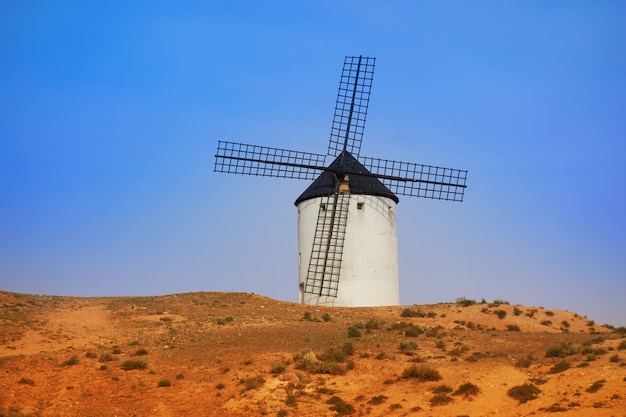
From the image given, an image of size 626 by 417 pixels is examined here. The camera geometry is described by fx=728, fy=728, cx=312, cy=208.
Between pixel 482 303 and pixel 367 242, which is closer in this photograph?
pixel 482 303

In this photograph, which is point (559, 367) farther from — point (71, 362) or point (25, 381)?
point (25, 381)

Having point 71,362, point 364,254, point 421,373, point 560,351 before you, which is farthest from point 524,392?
point 364,254

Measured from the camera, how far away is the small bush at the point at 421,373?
66.8 feet

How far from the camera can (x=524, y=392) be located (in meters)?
18.7

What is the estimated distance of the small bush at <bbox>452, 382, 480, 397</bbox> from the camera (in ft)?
62.7

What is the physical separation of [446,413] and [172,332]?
12.4 meters

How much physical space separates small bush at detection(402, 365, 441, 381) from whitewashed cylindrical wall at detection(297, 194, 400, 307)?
595 inches

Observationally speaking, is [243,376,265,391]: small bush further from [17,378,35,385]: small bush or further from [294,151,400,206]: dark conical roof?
[294,151,400,206]: dark conical roof

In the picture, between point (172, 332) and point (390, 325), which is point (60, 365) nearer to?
point (172, 332)

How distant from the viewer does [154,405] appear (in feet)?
65.9

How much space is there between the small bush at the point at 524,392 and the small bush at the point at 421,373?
7.13 feet

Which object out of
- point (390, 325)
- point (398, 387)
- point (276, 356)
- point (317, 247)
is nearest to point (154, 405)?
point (276, 356)

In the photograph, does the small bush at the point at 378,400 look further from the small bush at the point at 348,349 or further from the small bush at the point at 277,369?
the small bush at the point at 348,349

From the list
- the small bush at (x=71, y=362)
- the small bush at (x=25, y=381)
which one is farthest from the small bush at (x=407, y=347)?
the small bush at (x=25, y=381)
